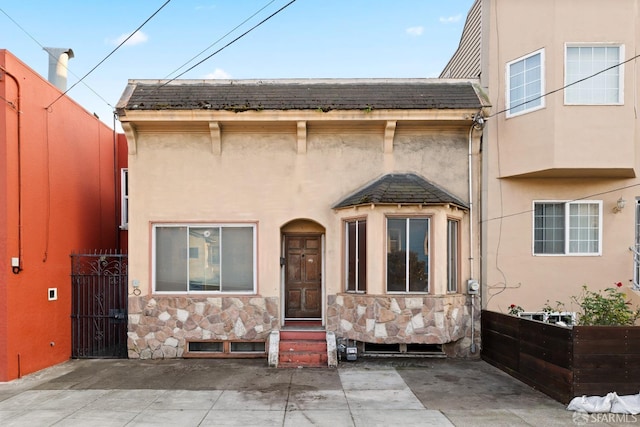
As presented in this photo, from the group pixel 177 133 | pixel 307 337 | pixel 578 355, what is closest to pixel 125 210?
pixel 177 133

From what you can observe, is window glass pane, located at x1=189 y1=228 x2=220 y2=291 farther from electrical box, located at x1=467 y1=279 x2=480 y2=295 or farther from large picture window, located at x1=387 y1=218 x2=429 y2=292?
electrical box, located at x1=467 y1=279 x2=480 y2=295

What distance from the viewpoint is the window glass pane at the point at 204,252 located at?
946 cm

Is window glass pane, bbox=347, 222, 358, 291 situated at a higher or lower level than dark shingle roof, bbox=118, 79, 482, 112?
lower

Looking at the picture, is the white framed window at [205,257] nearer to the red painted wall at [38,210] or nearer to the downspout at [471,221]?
the red painted wall at [38,210]

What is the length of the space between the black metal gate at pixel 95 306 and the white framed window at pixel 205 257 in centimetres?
99

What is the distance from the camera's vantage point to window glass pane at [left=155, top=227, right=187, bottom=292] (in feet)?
30.9

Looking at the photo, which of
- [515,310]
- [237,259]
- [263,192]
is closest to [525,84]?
[515,310]

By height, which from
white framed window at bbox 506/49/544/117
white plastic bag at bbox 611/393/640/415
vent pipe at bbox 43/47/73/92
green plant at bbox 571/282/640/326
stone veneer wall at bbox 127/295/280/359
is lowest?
white plastic bag at bbox 611/393/640/415

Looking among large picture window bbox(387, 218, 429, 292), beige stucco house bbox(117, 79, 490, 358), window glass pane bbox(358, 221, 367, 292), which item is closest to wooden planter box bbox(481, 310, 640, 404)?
beige stucco house bbox(117, 79, 490, 358)

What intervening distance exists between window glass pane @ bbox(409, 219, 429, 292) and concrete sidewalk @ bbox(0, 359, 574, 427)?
1703 millimetres

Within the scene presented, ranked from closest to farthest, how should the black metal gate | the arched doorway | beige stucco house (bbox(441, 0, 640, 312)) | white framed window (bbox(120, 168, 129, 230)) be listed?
beige stucco house (bbox(441, 0, 640, 312)), the black metal gate, the arched doorway, white framed window (bbox(120, 168, 129, 230))

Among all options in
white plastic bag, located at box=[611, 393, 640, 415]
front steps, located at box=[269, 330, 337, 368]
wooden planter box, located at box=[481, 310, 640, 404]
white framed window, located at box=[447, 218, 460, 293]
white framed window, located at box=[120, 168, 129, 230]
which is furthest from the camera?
white framed window, located at box=[120, 168, 129, 230]

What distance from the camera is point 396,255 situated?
Result: 8.81 m

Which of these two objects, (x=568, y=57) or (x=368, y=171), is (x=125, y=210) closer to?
(x=368, y=171)
